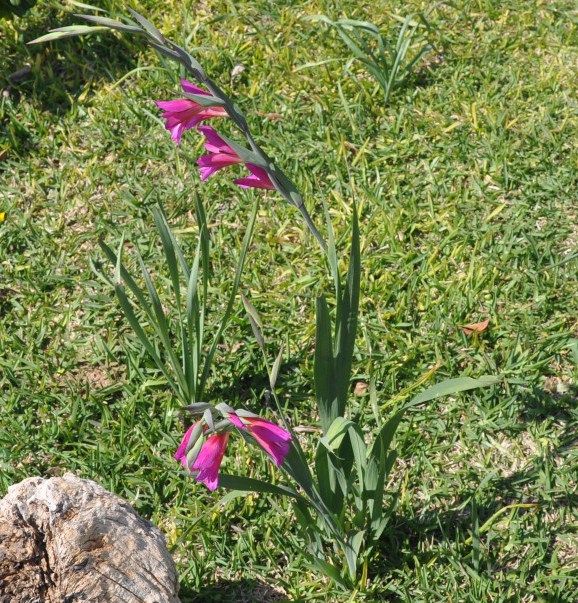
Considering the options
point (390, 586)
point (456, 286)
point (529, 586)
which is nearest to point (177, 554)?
point (390, 586)

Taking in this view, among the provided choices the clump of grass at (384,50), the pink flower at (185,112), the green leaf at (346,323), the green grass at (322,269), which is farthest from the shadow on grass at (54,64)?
the green leaf at (346,323)

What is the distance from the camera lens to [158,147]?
11.4 feet

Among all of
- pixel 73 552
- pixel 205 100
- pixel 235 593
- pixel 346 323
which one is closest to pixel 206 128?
pixel 205 100

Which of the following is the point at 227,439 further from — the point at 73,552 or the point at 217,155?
the point at 217,155

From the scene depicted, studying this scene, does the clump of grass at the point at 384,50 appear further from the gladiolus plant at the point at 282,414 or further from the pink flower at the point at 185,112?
the pink flower at the point at 185,112

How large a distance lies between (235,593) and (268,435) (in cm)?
84

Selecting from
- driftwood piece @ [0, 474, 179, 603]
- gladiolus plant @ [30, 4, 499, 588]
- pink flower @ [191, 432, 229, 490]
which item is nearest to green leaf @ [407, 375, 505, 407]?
gladiolus plant @ [30, 4, 499, 588]

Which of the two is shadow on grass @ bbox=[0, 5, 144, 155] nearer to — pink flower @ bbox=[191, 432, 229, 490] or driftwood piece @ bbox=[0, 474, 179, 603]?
driftwood piece @ bbox=[0, 474, 179, 603]

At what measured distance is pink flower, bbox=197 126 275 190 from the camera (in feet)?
5.83

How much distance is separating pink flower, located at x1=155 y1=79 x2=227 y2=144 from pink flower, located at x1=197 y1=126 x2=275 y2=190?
30 millimetres

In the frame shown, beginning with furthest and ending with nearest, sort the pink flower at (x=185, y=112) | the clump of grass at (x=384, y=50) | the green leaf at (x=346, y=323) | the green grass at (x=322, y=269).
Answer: the clump of grass at (x=384, y=50), the green grass at (x=322, y=269), the green leaf at (x=346, y=323), the pink flower at (x=185, y=112)

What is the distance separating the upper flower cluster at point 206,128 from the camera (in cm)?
175

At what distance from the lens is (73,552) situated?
1.83m

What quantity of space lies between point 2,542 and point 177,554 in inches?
24.7
